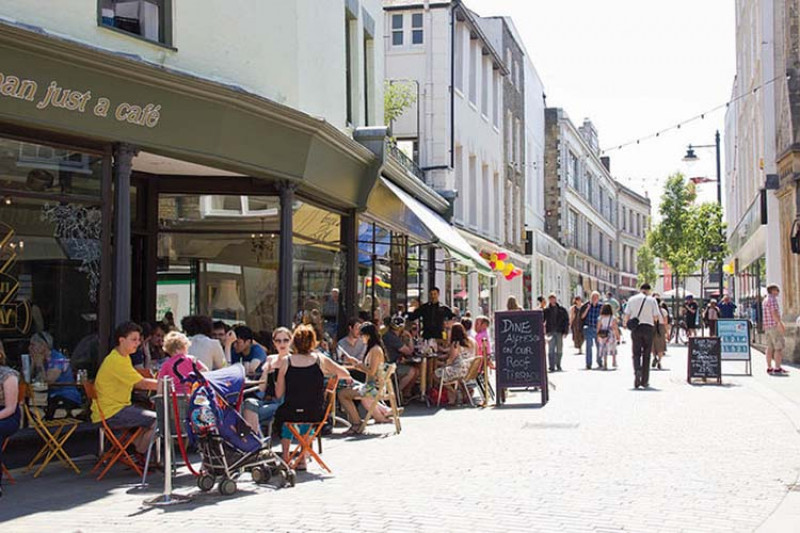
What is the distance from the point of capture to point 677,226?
44094mm

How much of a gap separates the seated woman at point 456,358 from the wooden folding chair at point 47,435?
251 inches

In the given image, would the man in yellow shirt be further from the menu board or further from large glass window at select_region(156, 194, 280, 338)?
the menu board

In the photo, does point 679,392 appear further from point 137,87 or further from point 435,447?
point 137,87

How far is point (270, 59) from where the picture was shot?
43.7ft

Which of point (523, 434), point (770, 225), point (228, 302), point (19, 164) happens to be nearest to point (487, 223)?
point (770, 225)

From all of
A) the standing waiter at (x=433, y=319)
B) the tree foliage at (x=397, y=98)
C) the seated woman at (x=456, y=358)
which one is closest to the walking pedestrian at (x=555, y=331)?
the standing waiter at (x=433, y=319)

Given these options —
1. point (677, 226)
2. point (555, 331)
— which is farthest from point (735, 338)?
point (677, 226)

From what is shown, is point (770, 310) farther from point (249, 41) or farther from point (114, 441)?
point (114, 441)

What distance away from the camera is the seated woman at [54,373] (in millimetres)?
10539

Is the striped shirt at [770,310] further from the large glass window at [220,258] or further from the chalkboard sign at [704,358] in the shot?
the large glass window at [220,258]

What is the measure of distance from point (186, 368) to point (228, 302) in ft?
19.9

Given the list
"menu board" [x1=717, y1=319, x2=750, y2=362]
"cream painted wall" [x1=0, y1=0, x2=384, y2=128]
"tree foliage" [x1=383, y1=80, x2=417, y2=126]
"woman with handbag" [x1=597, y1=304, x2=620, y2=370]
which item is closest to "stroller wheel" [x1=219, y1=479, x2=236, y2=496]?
"cream painted wall" [x1=0, y1=0, x2=384, y2=128]

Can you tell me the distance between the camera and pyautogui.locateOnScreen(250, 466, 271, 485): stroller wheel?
893 cm

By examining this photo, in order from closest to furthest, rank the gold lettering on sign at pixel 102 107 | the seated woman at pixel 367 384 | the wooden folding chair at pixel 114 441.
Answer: the wooden folding chair at pixel 114 441, the gold lettering on sign at pixel 102 107, the seated woman at pixel 367 384
